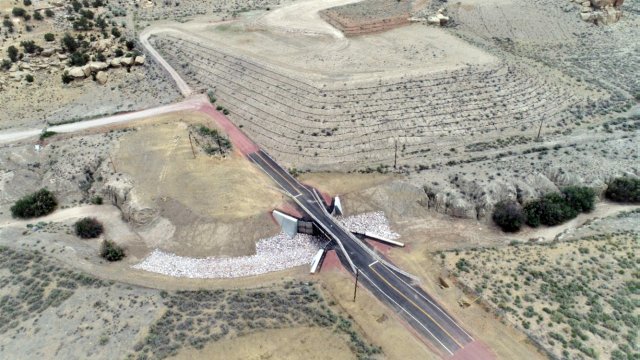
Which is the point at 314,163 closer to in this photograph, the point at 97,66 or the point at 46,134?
the point at 46,134

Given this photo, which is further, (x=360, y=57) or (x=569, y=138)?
(x=360, y=57)

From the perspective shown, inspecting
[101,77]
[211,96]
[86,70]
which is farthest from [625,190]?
[86,70]

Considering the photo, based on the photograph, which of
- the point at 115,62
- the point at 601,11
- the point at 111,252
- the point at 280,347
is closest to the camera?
the point at 280,347

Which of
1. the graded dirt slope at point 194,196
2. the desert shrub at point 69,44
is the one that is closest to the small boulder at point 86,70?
the desert shrub at point 69,44

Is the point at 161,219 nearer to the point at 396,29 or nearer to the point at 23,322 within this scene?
the point at 23,322

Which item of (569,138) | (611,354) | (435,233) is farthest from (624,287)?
(569,138)

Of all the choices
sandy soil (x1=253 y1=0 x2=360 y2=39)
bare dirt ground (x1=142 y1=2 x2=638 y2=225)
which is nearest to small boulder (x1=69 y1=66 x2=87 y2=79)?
bare dirt ground (x1=142 y1=2 x2=638 y2=225)

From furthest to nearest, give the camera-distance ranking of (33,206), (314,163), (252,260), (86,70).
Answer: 1. (86,70)
2. (314,163)
3. (33,206)
4. (252,260)
